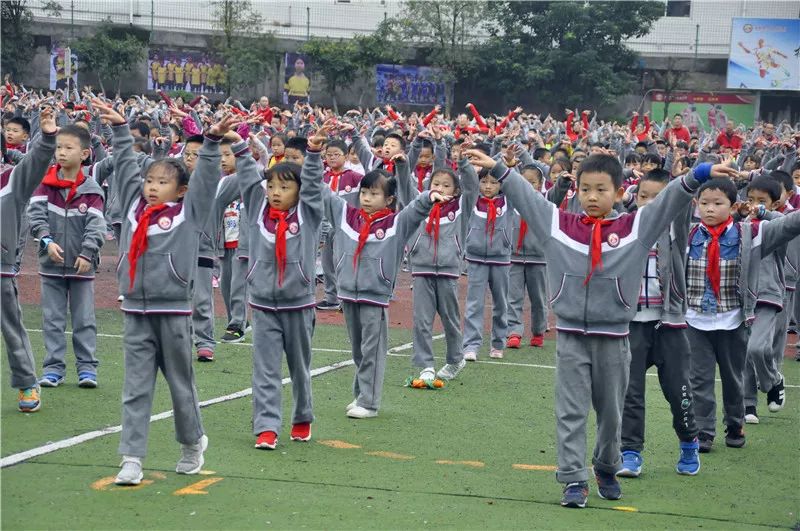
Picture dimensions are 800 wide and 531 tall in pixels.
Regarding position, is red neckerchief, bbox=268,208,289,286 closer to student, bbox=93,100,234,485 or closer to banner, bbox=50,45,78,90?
student, bbox=93,100,234,485

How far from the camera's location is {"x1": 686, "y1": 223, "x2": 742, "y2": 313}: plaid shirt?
334 inches

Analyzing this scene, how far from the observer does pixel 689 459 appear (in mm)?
7848

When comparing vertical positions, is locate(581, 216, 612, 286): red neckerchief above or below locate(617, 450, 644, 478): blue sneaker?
above

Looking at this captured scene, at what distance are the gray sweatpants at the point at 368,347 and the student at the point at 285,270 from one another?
0.95 meters

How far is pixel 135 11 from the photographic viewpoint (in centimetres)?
3806

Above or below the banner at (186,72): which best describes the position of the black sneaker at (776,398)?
below

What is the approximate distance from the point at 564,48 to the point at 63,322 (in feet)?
111

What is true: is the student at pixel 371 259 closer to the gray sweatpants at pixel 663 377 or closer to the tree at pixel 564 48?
the gray sweatpants at pixel 663 377

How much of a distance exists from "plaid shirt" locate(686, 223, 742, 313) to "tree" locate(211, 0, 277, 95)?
29816 mm

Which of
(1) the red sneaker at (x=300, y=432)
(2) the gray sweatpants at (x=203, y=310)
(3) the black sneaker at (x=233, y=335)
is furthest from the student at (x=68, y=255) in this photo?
(3) the black sneaker at (x=233, y=335)

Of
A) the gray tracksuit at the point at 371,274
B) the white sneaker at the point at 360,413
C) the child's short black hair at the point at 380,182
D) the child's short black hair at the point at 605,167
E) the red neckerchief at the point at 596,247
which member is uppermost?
the child's short black hair at the point at 605,167

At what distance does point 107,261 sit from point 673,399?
12.8m

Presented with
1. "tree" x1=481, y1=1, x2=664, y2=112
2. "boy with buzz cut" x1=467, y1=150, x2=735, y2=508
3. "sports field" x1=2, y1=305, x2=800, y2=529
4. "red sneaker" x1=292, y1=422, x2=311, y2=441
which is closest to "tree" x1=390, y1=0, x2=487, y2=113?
"tree" x1=481, y1=1, x2=664, y2=112

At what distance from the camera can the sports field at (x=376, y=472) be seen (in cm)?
639
